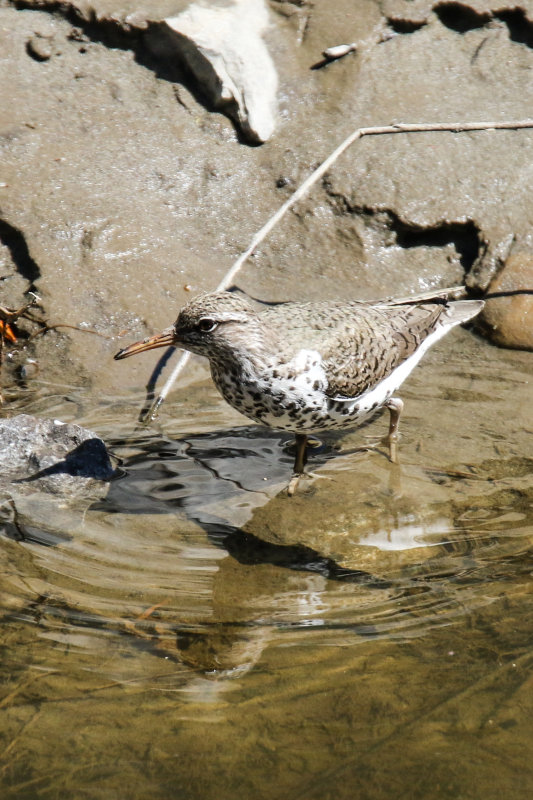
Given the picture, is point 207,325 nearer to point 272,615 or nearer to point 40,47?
point 272,615

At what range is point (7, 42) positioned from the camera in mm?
8062

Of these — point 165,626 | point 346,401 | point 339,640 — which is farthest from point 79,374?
point 339,640

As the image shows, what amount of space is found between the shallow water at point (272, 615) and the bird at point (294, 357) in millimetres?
536

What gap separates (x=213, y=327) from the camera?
5.31 m

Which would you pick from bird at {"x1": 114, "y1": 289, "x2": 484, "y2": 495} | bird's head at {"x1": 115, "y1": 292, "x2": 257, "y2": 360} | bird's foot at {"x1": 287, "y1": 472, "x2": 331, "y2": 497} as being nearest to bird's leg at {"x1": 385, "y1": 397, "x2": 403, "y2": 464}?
bird at {"x1": 114, "y1": 289, "x2": 484, "y2": 495}

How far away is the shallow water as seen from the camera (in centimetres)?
349

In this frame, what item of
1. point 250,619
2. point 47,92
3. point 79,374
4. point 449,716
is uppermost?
point 47,92

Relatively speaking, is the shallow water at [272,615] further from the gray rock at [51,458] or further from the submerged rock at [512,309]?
the submerged rock at [512,309]

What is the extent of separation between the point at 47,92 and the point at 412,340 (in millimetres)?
4427

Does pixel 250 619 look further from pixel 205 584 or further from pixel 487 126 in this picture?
pixel 487 126

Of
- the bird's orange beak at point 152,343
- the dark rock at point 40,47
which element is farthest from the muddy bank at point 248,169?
the bird's orange beak at point 152,343

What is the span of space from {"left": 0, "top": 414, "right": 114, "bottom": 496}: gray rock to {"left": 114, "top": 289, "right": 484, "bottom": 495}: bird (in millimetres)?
697

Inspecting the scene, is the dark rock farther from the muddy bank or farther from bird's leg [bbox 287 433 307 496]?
bird's leg [bbox 287 433 307 496]

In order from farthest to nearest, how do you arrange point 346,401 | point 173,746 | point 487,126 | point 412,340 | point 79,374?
point 487,126 → point 79,374 → point 412,340 → point 346,401 → point 173,746
